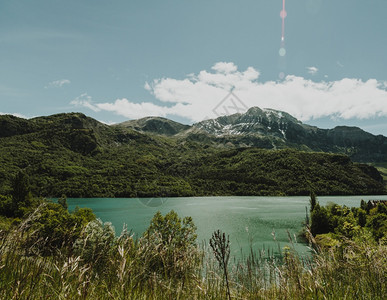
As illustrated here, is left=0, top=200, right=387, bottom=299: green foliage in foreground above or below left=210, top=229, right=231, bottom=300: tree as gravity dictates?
below

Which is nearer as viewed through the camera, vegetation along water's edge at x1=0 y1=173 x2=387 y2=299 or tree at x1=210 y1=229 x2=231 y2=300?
tree at x1=210 y1=229 x2=231 y2=300

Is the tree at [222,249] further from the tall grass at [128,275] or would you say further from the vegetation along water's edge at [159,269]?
the tall grass at [128,275]

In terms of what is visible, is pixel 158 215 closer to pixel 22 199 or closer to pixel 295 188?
pixel 22 199

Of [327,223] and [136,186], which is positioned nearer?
[327,223]

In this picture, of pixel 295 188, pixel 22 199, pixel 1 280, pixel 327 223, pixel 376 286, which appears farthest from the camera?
pixel 295 188

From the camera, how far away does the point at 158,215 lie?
2780 centimetres

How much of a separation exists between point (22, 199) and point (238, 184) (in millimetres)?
169861

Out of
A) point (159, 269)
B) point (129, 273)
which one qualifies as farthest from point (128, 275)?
point (159, 269)

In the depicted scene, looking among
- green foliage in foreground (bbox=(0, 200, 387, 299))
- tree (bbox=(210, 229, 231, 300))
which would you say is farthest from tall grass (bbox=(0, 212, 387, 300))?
tree (bbox=(210, 229, 231, 300))

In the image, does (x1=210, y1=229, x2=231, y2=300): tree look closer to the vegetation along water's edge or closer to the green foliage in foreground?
the vegetation along water's edge

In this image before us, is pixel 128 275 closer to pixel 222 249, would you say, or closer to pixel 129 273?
pixel 129 273

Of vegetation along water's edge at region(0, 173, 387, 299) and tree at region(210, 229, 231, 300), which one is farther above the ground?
tree at region(210, 229, 231, 300)

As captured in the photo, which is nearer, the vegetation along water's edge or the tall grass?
the tall grass

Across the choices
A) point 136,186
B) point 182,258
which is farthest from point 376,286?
point 136,186
